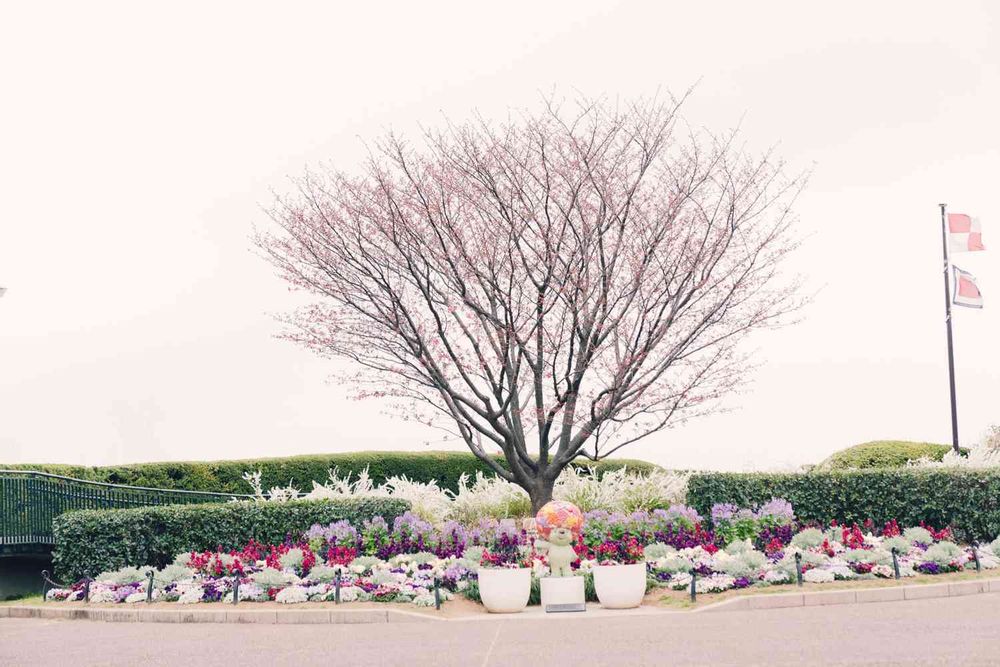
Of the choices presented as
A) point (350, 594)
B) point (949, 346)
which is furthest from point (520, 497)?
point (949, 346)

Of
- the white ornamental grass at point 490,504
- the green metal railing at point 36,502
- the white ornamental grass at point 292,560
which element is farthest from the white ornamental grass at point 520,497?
the green metal railing at point 36,502

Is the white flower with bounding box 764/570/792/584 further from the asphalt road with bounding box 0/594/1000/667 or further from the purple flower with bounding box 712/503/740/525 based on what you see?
the purple flower with bounding box 712/503/740/525

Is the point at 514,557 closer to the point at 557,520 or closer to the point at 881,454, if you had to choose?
the point at 557,520

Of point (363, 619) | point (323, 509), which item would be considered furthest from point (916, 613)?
point (323, 509)

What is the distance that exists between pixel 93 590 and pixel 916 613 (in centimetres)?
1036

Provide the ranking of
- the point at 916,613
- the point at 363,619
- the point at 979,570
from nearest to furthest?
1. the point at 916,613
2. the point at 363,619
3. the point at 979,570

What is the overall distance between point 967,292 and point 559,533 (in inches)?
591

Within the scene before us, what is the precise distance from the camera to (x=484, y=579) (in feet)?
38.7

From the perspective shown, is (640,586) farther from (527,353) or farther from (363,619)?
(527,353)

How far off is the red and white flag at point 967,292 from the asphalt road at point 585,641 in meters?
12.6

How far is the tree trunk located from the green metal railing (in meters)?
7.28

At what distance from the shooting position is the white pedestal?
38.4 feet

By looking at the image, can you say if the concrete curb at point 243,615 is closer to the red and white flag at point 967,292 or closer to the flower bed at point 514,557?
the flower bed at point 514,557

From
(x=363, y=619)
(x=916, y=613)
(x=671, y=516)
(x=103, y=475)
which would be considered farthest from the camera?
(x=103, y=475)
